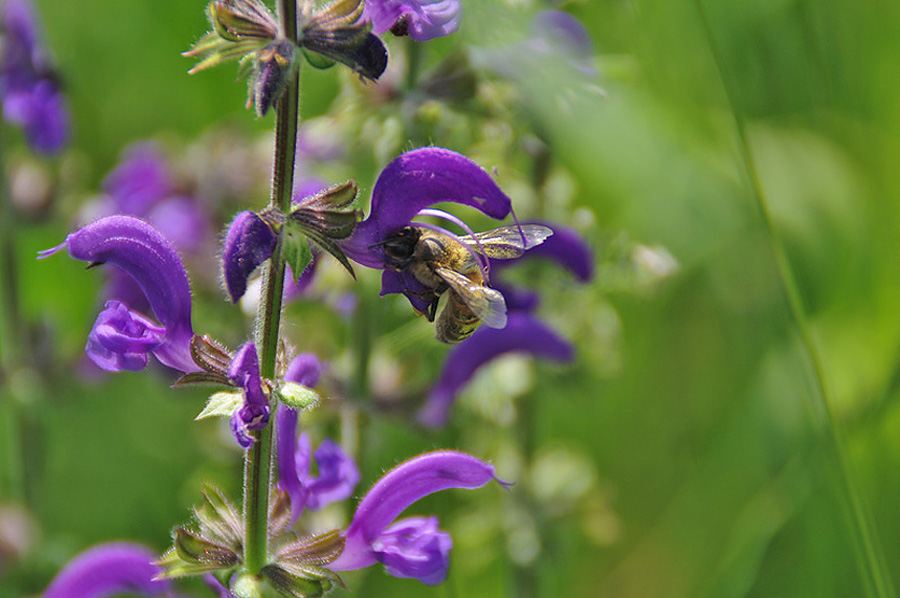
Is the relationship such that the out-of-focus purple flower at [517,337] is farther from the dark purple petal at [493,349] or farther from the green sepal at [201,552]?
the green sepal at [201,552]

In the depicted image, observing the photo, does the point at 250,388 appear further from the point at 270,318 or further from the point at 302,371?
the point at 302,371

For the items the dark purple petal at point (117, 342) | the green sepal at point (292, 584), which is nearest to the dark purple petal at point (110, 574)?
the green sepal at point (292, 584)

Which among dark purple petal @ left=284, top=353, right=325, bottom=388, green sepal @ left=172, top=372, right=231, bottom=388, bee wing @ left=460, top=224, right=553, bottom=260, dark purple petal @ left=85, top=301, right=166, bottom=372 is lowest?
dark purple petal @ left=284, top=353, right=325, bottom=388

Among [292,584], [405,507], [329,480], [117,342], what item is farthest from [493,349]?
[117,342]

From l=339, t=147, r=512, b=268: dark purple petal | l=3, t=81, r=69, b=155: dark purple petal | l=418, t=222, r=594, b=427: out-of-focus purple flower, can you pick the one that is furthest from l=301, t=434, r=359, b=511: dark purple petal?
l=3, t=81, r=69, b=155: dark purple petal

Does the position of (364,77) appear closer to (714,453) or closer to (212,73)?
(714,453)

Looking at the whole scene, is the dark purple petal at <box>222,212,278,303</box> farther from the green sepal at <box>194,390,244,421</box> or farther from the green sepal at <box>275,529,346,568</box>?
the green sepal at <box>275,529,346,568</box>
